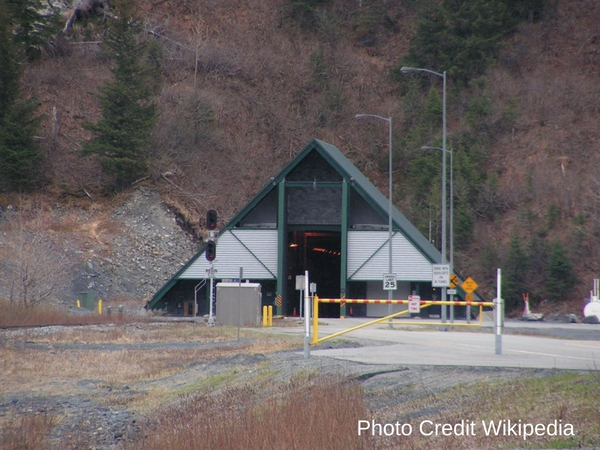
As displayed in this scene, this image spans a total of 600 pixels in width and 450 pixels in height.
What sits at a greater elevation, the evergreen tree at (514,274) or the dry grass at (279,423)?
the evergreen tree at (514,274)

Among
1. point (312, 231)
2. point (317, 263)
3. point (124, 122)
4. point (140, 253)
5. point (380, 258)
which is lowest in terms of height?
point (317, 263)

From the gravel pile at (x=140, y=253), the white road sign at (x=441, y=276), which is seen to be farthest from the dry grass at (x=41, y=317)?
the white road sign at (x=441, y=276)

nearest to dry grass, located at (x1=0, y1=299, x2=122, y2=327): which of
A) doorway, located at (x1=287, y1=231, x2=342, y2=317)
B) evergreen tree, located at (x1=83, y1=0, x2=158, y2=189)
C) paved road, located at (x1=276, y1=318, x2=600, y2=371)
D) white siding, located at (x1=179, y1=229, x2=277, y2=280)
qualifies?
white siding, located at (x1=179, y1=229, x2=277, y2=280)

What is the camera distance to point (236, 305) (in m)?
37.9

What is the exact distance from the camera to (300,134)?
275 ft

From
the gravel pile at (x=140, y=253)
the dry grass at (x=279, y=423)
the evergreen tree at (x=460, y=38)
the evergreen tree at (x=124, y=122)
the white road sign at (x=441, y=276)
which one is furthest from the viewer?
the evergreen tree at (x=460, y=38)

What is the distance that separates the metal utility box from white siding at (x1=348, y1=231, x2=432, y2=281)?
1090cm

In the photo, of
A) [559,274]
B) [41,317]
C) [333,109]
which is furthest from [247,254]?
[333,109]

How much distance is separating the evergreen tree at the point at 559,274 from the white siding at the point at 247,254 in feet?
66.3

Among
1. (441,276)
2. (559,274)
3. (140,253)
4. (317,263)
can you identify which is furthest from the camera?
(140,253)

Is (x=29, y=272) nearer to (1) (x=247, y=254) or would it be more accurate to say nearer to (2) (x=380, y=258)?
(1) (x=247, y=254)

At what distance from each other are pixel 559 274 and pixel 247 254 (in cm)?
2264

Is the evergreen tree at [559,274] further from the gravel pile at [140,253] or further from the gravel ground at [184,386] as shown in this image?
the gravel ground at [184,386]

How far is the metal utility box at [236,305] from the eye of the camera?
37.7 metres
